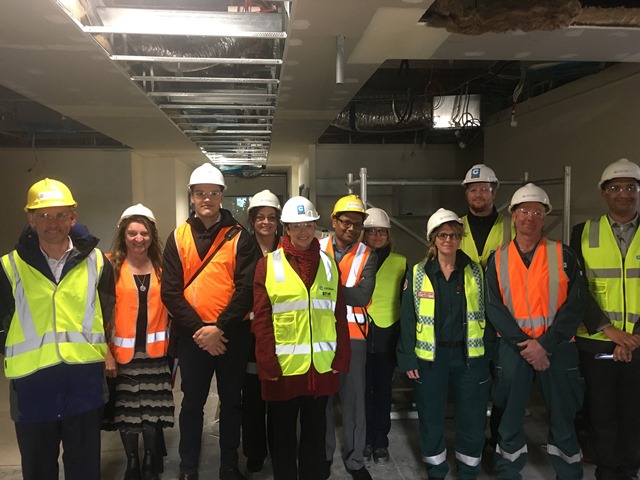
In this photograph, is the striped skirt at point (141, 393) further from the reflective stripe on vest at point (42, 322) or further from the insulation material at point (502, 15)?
the insulation material at point (502, 15)

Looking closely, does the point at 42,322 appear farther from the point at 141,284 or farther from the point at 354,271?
the point at 354,271

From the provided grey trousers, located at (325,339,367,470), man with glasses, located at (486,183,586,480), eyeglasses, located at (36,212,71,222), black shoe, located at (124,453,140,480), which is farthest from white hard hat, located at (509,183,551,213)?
black shoe, located at (124,453,140,480)

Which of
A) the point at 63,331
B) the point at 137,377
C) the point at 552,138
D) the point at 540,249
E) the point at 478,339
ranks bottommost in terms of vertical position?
the point at 137,377

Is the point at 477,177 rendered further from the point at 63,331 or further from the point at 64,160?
the point at 64,160

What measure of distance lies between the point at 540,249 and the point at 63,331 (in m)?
2.17

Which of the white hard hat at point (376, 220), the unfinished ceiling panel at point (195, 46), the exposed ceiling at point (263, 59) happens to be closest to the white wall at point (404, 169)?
the exposed ceiling at point (263, 59)

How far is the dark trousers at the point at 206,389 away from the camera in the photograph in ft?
7.15

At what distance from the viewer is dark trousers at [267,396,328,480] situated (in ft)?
6.49

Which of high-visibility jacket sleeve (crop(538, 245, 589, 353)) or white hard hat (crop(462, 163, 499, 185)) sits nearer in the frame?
high-visibility jacket sleeve (crop(538, 245, 589, 353))

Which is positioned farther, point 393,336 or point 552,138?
point 552,138

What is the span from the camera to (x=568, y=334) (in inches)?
82.3

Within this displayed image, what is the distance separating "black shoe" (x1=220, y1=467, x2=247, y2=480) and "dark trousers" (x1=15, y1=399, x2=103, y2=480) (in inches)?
24.6

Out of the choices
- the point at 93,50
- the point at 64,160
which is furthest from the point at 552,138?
the point at 64,160

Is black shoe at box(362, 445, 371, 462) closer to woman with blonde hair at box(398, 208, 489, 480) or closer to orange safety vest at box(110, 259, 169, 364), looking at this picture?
woman with blonde hair at box(398, 208, 489, 480)
